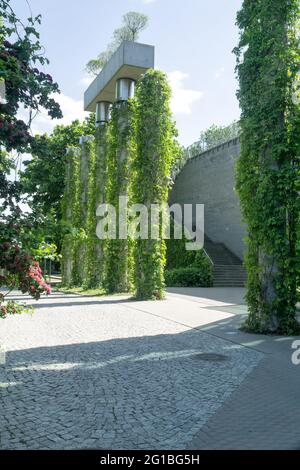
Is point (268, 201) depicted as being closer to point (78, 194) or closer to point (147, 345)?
point (147, 345)

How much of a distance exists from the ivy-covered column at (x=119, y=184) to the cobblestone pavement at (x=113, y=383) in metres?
8.85

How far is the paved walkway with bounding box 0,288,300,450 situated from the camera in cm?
398

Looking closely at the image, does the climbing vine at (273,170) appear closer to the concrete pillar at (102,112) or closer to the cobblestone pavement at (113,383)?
the cobblestone pavement at (113,383)

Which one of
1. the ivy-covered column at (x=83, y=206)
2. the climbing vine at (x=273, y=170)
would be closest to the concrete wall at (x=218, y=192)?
the ivy-covered column at (x=83, y=206)

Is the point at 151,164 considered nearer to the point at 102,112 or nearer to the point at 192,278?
the point at 192,278

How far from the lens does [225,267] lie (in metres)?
25.3

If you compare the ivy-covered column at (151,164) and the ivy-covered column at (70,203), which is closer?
the ivy-covered column at (151,164)

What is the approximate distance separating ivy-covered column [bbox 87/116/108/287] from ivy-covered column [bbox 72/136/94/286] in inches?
48.3

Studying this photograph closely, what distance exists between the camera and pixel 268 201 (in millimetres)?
9109

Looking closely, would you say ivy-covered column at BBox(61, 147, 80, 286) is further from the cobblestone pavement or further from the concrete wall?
the cobblestone pavement

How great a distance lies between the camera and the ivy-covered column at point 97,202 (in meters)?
22.2

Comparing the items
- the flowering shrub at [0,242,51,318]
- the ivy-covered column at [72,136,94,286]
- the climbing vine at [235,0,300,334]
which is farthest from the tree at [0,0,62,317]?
the ivy-covered column at [72,136,94,286]

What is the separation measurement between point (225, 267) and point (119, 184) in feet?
29.8

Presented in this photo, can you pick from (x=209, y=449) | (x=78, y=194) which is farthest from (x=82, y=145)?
(x=209, y=449)
